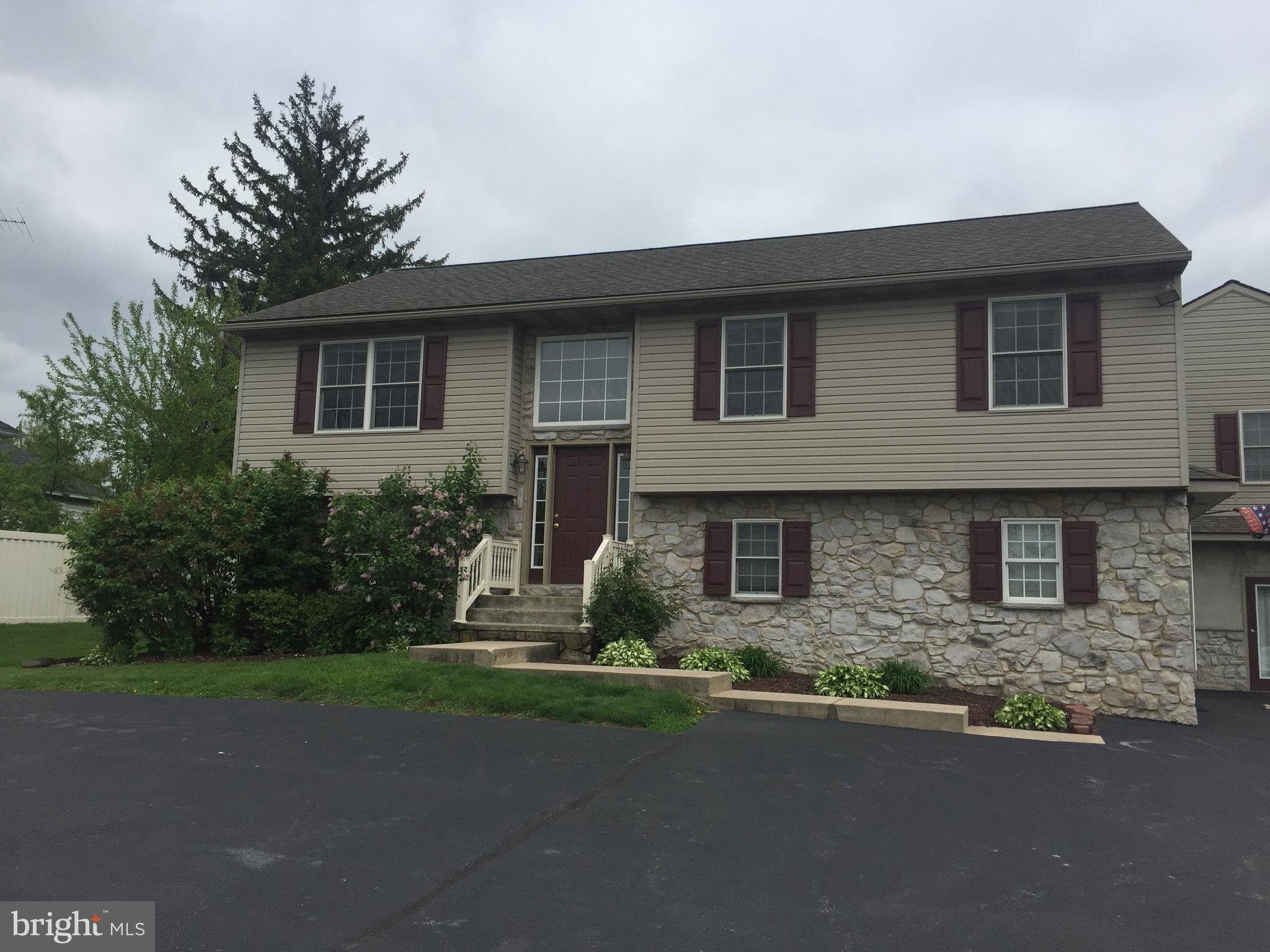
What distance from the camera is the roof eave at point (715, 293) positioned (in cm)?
1056

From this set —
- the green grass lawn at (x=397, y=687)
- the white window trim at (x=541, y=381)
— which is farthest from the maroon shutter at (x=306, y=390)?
the green grass lawn at (x=397, y=687)

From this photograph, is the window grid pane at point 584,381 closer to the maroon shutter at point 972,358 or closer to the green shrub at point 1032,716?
the maroon shutter at point 972,358

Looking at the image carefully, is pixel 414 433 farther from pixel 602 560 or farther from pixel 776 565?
pixel 776 565

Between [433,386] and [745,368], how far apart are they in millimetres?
4536

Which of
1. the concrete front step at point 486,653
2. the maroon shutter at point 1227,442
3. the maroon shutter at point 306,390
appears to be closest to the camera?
the concrete front step at point 486,653

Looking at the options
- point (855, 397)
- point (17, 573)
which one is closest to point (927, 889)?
point (855, 397)

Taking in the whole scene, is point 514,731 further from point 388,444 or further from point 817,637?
point 388,444

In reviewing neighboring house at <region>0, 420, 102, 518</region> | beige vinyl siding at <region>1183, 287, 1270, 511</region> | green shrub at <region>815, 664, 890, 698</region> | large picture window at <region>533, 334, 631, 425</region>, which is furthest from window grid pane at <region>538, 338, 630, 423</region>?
neighboring house at <region>0, 420, 102, 518</region>

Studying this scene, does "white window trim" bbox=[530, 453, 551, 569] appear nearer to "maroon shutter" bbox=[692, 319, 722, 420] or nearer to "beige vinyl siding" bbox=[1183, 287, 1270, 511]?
"maroon shutter" bbox=[692, 319, 722, 420]

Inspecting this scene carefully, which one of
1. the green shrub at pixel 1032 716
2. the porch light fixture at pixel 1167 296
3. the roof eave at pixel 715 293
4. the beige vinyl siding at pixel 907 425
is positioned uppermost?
the roof eave at pixel 715 293

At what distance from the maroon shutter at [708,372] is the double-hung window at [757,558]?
1.52 meters

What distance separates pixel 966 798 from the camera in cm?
633

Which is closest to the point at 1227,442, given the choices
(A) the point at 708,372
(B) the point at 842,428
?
(B) the point at 842,428

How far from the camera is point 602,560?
11820 mm
